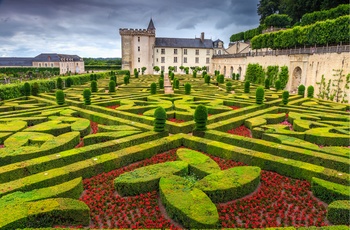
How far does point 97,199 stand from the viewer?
23.6ft

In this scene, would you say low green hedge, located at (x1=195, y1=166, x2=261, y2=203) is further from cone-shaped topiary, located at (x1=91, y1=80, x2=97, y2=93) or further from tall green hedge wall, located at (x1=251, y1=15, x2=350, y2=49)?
tall green hedge wall, located at (x1=251, y1=15, x2=350, y2=49)

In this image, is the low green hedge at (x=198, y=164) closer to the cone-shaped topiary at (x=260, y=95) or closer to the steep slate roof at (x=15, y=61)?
the cone-shaped topiary at (x=260, y=95)

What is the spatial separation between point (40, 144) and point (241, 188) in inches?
310

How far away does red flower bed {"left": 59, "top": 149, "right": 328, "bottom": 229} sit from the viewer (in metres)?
6.34

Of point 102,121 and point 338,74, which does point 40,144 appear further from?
point 338,74

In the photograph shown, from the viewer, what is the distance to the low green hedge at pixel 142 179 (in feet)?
24.3

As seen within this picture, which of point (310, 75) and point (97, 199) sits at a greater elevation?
point (310, 75)

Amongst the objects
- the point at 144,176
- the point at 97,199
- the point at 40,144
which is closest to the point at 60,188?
the point at 97,199

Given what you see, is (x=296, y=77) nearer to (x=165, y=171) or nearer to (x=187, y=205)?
(x=165, y=171)

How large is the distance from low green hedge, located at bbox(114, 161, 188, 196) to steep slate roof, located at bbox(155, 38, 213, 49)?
6195 centimetres

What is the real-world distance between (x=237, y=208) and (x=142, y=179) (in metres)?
2.78

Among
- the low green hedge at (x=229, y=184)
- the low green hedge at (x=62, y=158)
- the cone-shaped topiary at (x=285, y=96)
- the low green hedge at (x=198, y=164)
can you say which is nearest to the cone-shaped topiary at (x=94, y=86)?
the low green hedge at (x=62, y=158)

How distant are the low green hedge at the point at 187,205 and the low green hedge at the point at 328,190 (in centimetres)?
332

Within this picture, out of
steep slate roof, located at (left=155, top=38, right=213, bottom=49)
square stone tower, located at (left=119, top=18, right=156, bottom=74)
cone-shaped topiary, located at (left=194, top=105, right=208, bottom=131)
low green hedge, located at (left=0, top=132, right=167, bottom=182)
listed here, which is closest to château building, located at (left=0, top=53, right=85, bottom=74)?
square stone tower, located at (left=119, top=18, right=156, bottom=74)
